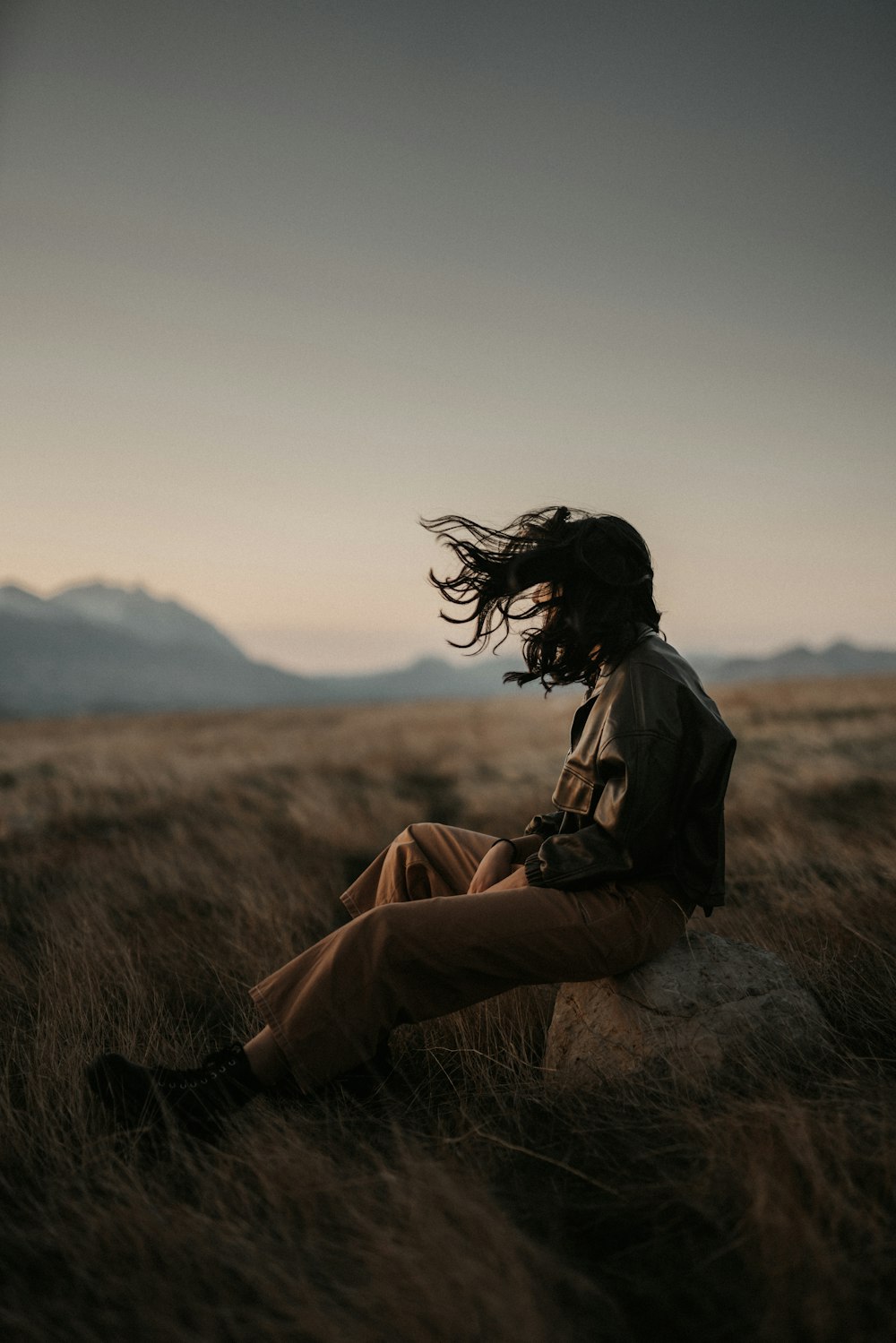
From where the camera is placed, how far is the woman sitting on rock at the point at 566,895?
223cm

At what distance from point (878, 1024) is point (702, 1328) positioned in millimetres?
1487

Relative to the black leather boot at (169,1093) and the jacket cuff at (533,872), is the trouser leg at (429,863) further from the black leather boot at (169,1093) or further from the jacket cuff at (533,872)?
the black leather boot at (169,1093)

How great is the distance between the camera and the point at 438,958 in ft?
7.41

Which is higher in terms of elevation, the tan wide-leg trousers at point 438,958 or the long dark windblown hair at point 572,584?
the long dark windblown hair at point 572,584

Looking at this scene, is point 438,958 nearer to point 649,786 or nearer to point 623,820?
point 623,820

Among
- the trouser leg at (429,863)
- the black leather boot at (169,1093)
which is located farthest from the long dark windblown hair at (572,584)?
the black leather boot at (169,1093)

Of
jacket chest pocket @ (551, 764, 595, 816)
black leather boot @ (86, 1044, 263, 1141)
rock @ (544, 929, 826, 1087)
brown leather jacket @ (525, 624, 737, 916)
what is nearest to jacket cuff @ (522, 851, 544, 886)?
brown leather jacket @ (525, 624, 737, 916)

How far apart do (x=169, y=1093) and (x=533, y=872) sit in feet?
4.00

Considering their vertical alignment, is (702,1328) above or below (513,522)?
below

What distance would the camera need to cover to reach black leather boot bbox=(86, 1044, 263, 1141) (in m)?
2.21

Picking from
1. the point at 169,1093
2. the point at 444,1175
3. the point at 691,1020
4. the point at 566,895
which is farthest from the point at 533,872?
the point at 169,1093

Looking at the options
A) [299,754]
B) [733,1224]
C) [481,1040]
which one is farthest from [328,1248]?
[299,754]

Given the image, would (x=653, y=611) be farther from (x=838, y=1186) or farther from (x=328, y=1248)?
(x=328, y=1248)

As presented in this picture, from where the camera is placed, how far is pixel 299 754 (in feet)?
43.5
